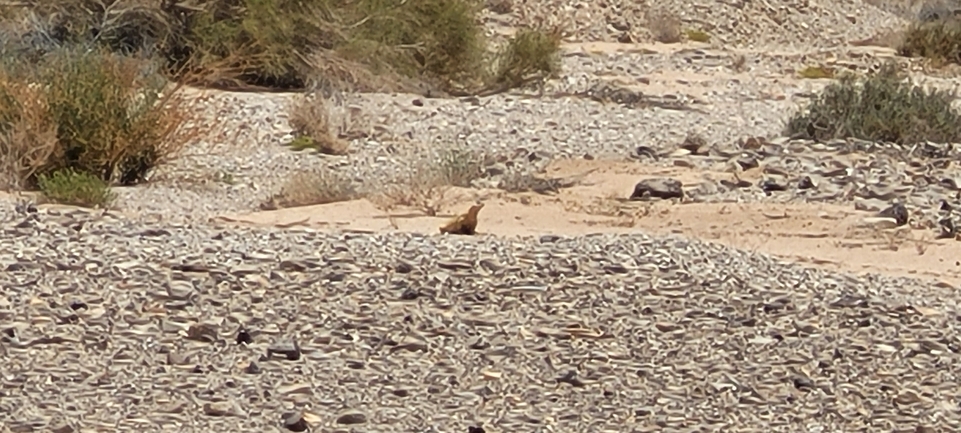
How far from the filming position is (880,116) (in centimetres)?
1523

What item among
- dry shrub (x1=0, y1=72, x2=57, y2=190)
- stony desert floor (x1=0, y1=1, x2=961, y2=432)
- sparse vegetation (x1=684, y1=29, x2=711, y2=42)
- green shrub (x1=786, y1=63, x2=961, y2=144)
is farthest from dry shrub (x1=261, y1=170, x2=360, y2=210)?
sparse vegetation (x1=684, y1=29, x2=711, y2=42)

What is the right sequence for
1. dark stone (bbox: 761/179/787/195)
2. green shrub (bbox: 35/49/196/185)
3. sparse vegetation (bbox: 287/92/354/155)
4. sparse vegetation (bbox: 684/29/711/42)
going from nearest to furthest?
green shrub (bbox: 35/49/196/185) → dark stone (bbox: 761/179/787/195) → sparse vegetation (bbox: 287/92/354/155) → sparse vegetation (bbox: 684/29/711/42)

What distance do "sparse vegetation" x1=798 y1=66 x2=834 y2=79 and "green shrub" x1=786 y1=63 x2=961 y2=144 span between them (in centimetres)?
836

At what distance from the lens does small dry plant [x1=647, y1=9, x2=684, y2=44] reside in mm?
32438

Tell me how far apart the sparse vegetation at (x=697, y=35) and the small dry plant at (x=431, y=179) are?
18525 millimetres

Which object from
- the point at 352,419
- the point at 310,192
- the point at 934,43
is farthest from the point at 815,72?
the point at 352,419

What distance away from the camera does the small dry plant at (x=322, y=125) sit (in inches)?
583

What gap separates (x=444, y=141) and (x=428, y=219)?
493 centimetres

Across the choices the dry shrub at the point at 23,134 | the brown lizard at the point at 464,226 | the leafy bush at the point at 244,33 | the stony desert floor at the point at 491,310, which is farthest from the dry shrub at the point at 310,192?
the leafy bush at the point at 244,33

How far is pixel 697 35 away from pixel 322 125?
18.7m

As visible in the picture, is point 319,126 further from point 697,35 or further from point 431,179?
point 697,35

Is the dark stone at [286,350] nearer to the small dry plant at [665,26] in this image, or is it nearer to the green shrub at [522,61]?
the green shrub at [522,61]

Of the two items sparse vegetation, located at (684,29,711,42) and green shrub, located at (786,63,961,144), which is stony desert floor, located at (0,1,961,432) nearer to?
green shrub, located at (786,63,961,144)

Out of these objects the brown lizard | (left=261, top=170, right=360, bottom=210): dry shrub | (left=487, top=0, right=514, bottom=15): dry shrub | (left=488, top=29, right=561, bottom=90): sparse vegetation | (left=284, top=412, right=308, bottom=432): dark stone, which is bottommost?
(left=487, top=0, right=514, bottom=15): dry shrub
